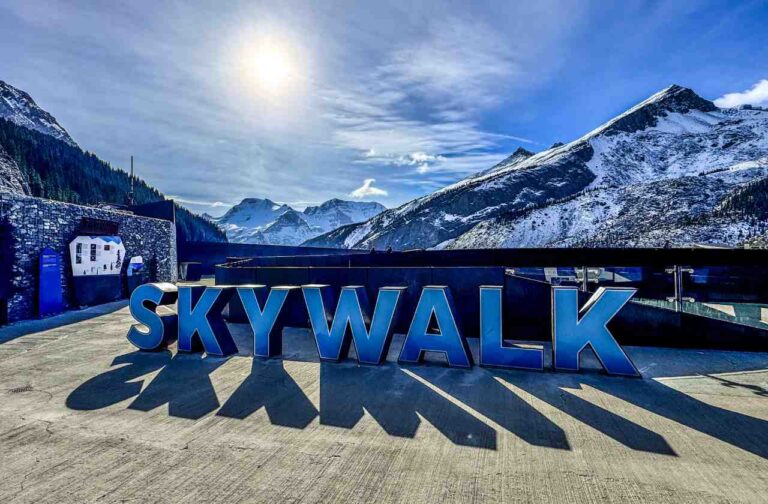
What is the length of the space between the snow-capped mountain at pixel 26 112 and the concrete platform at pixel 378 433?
5589 inches

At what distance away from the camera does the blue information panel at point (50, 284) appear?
50.1 feet

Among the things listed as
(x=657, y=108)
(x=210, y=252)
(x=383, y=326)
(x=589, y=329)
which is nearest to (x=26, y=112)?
(x=210, y=252)

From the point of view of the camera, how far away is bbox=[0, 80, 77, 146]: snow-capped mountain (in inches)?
4473

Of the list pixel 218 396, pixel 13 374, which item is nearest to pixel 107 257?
pixel 13 374

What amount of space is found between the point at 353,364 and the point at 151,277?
20661 millimetres

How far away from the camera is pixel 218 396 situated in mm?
6531

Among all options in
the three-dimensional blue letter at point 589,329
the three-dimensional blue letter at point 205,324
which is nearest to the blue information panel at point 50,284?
the three-dimensional blue letter at point 205,324

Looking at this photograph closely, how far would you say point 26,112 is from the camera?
398 feet

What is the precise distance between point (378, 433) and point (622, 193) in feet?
299

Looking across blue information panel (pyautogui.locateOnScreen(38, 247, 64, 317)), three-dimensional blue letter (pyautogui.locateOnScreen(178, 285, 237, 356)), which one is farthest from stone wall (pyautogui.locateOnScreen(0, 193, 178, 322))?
three-dimensional blue letter (pyautogui.locateOnScreen(178, 285, 237, 356))

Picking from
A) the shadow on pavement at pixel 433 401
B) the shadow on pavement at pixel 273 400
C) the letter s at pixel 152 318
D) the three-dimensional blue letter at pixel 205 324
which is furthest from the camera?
the letter s at pixel 152 318

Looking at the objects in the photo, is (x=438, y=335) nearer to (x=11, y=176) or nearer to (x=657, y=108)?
(x=11, y=176)

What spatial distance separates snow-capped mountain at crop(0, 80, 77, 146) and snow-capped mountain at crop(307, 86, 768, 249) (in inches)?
3983

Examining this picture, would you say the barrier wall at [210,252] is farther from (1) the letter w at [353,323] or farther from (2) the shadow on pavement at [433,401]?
(2) the shadow on pavement at [433,401]
